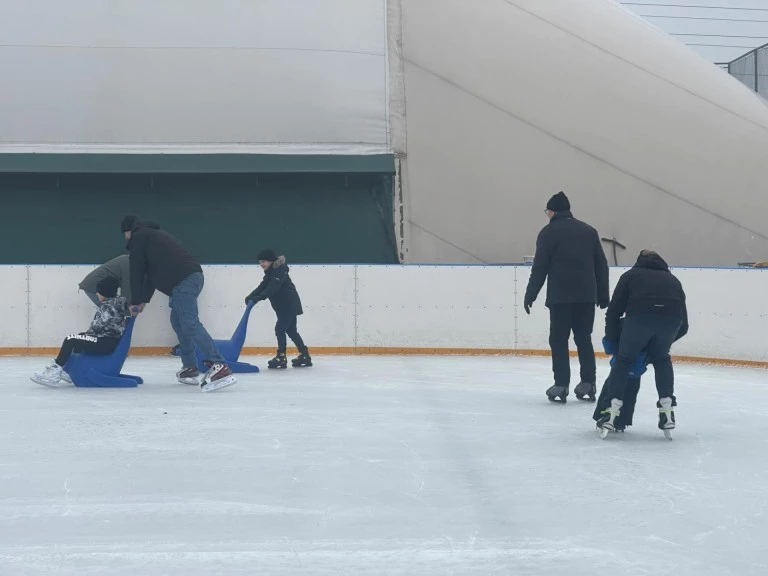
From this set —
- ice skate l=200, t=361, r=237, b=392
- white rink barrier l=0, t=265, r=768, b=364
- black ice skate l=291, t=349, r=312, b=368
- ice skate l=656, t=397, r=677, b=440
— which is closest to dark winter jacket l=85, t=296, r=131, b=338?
ice skate l=200, t=361, r=237, b=392

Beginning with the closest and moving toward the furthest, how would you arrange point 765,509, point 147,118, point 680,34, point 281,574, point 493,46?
point 281,574, point 765,509, point 147,118, point 493,46, point 680,34

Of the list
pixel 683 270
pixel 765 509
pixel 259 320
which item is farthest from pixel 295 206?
pixel 765 509

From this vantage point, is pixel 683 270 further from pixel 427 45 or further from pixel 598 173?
pixel 427 45

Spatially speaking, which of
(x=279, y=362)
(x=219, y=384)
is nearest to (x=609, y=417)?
(x=219, y=384)

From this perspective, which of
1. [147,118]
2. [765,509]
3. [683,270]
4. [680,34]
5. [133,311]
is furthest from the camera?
[680,34]

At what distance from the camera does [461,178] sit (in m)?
16.4

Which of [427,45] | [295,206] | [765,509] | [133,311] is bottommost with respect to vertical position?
[765,509]

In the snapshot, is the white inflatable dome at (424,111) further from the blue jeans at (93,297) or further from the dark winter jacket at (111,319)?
the dark winter jacket at (111,319)

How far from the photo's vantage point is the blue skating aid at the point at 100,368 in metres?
8.76

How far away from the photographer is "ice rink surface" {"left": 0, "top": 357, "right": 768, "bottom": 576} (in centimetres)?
369

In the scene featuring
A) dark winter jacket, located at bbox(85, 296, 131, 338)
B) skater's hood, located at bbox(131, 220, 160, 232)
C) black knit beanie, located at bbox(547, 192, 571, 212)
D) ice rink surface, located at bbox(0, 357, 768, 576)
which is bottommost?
ice rink surface, located at bbox(0, 357, 768, 576)

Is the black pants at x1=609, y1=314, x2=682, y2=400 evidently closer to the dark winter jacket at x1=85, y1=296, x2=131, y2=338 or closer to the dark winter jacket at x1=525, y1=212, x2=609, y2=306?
the dark winter jacket at x1=525, y1=212, x2=609, y2=306

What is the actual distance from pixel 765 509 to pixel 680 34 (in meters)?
24.6

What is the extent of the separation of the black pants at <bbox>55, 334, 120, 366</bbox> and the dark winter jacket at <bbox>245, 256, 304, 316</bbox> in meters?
1.69
